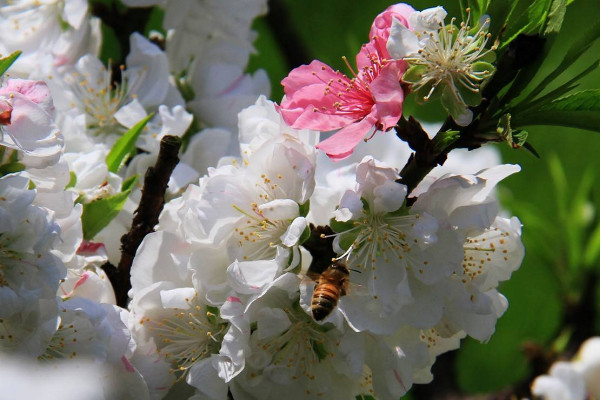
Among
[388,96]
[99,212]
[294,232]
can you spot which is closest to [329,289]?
[294,232]

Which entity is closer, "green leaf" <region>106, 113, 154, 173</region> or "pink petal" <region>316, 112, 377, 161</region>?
"pink petal" <region>316, 112, 377, 161</region>

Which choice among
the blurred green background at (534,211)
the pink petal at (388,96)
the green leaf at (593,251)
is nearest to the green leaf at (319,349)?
the pink petal at (388,96)

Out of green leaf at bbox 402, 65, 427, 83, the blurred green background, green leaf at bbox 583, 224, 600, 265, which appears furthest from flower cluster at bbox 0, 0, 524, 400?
green leaf at bbox 583, 224, 600, 265

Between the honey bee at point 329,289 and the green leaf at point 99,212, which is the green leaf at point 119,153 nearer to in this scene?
the green leaf at point 99,212

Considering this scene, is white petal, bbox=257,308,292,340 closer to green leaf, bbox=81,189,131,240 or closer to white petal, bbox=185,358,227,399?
white petal, bbox=185,358,227,399

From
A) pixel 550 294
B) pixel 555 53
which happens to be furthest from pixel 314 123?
pixel 555 53

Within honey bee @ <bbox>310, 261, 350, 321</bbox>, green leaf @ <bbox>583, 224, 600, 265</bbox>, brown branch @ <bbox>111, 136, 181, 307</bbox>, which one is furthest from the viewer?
green leaf @ <bbox>583, 224, 600, 265</bbox>
